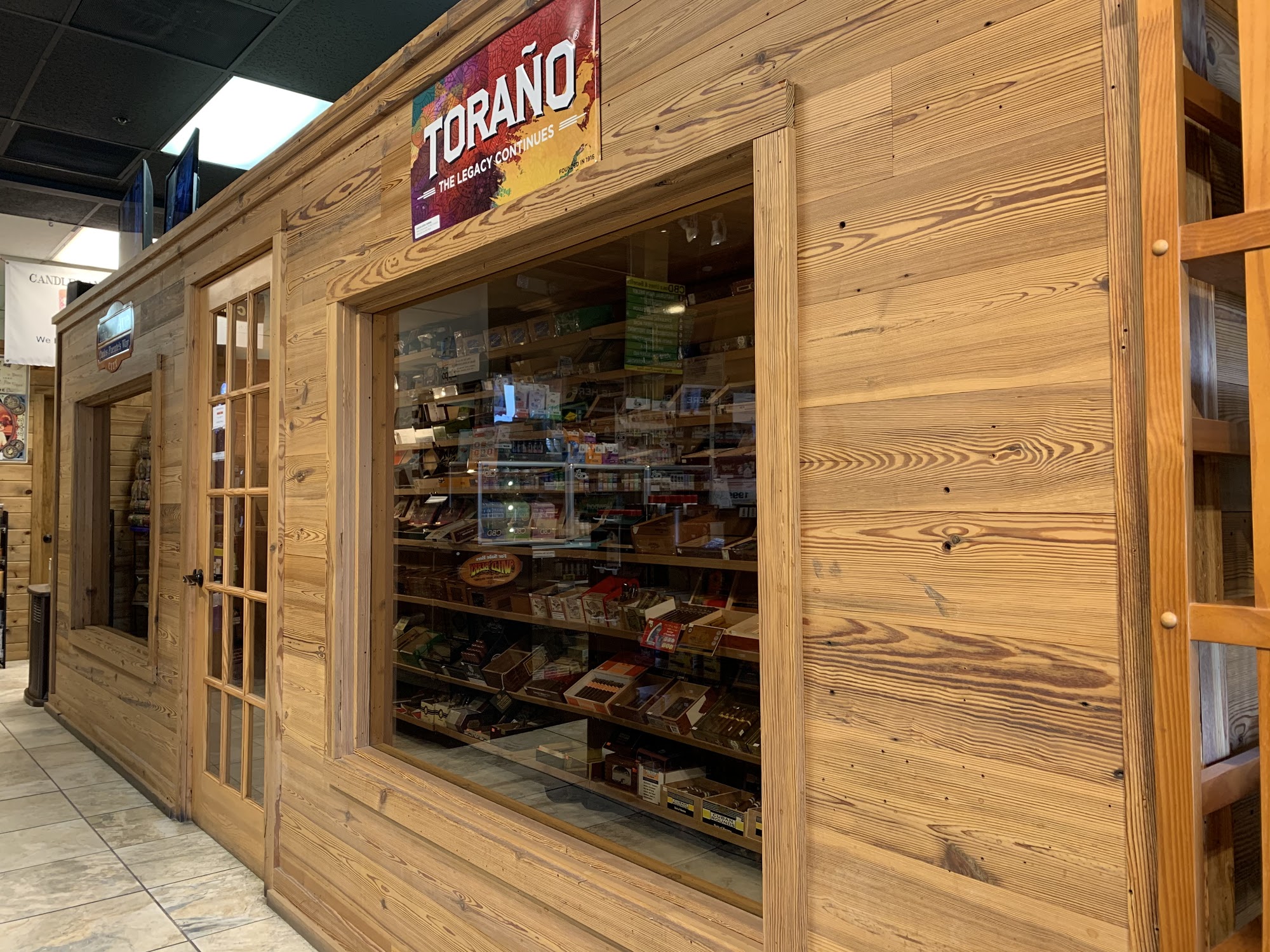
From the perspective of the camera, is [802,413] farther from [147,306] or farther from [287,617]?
[147,306]

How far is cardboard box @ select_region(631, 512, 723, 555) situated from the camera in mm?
2453

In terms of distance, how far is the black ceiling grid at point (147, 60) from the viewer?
12.5ft

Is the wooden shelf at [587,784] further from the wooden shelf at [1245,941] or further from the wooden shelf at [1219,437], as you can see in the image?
the wooden shelf at [1219,437]

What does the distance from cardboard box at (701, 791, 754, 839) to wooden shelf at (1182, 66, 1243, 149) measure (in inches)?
63.8

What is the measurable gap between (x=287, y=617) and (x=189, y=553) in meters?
1.09

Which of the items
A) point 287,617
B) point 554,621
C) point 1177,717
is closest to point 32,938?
point 287,617

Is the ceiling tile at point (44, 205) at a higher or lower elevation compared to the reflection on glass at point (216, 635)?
higher

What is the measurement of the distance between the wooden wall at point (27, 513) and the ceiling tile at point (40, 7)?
200 inches

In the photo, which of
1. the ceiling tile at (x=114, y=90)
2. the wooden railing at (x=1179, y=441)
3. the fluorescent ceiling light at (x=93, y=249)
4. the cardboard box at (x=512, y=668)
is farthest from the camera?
the fluorescent ceiling light at (x=93, y=249)

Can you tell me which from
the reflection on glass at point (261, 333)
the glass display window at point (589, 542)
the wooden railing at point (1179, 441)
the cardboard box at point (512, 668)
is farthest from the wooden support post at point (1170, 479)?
the reflection on glass at point (261, 333)

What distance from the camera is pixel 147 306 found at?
434 cm

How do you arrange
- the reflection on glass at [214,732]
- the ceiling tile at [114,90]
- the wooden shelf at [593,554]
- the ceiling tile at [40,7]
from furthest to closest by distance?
the ceiling tile at [114,90]
the ceiling tile at [40,7]
the reflection on glass at [214,732]
the wooden shelf at [593,554]

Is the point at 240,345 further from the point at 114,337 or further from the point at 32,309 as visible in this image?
the point at 32,309

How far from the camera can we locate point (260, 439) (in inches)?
130
